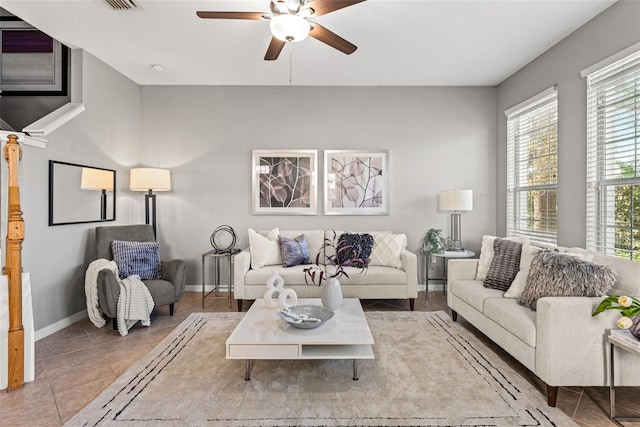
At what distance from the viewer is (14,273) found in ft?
7.47

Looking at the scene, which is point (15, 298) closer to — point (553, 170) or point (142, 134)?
point (142, 134)

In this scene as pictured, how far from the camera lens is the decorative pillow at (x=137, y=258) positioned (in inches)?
139

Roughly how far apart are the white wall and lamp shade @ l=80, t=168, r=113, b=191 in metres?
0.73

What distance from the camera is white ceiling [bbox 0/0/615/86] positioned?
2.81 metres

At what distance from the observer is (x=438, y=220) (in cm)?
472

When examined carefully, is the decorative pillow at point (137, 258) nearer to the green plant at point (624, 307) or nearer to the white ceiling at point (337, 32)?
the white ceiling at point (337, 32)

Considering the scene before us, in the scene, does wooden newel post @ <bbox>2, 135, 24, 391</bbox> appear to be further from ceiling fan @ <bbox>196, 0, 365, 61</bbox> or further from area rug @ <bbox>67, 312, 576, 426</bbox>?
ceiling fan @ <bbox>196, 0, 365, 61</bbox>

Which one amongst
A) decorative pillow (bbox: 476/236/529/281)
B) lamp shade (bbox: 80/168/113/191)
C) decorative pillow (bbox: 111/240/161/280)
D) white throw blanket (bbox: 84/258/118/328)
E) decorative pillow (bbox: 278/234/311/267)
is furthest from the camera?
decorative pillow (bbox: 278/234/311/267)

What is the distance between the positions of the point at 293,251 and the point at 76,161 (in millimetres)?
2497

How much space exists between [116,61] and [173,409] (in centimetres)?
376

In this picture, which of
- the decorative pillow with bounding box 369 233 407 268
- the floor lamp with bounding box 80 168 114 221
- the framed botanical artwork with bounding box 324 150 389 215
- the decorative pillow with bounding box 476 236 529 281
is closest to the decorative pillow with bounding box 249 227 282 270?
the framed botanical artwork with bounding box 324 150 389 215

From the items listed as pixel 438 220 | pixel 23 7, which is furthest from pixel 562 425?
pixel 23 7

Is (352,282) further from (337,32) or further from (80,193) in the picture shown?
(80,193)

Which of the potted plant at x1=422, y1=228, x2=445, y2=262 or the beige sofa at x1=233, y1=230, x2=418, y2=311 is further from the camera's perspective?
the potted plant at x1=422, y1=228, x2=445, y2=262
